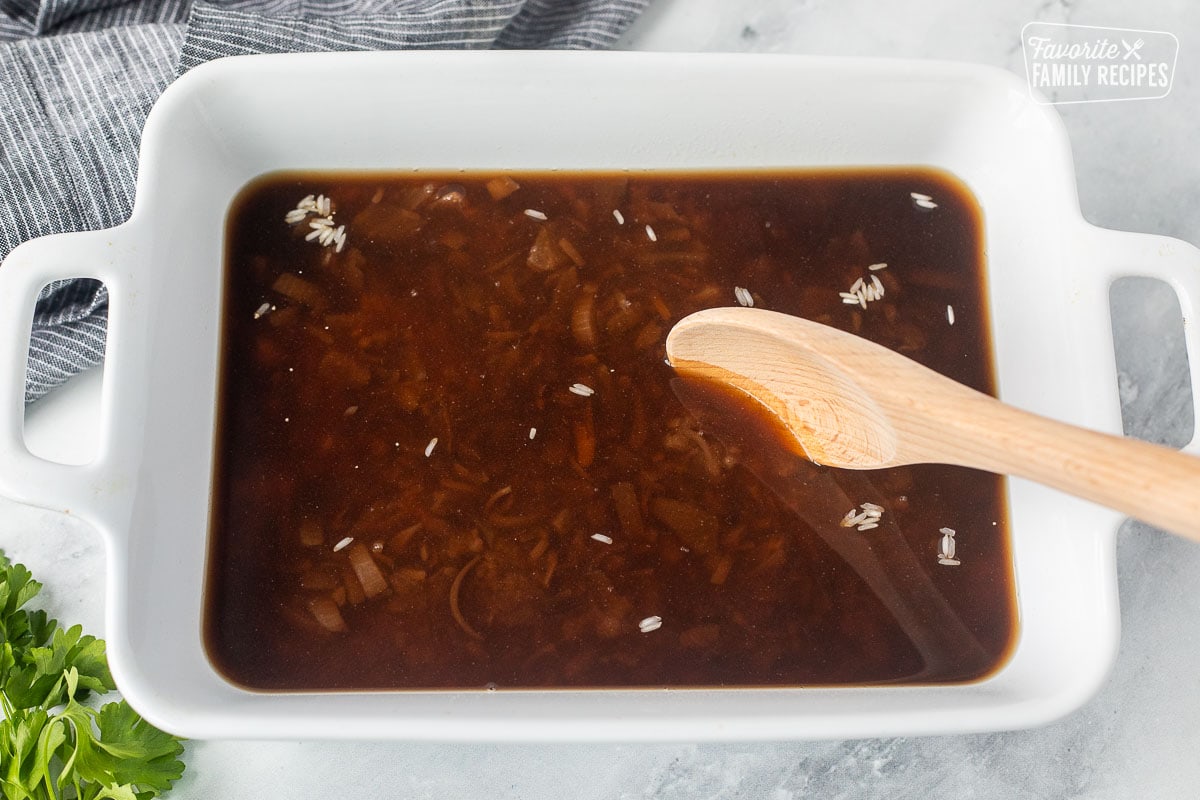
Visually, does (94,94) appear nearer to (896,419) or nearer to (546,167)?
(546,167)

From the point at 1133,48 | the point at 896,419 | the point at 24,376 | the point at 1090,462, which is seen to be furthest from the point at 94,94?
the point at 1133,48

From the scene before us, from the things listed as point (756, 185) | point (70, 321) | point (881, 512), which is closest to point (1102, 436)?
point (881, 512)

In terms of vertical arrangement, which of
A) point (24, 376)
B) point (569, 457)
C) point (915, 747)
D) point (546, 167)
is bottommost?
Answer: point (915, 747)

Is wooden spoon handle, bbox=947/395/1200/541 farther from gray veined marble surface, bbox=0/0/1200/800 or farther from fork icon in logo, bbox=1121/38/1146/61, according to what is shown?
fork icon in logo, bbox=1121/38/1146/61

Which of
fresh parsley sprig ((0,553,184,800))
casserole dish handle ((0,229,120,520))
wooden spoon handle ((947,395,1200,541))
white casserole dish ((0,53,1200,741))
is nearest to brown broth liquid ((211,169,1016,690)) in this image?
white casserole dish ((0,53,1200,741))

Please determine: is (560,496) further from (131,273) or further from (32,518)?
(32,518)

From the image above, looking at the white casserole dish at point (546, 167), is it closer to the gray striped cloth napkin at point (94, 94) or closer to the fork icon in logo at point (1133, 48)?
the gray striped cloth napkin at point (94, 94)

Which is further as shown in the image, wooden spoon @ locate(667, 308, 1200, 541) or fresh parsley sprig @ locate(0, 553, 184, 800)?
fresh parsley sprig @ locate(0, 553, 184, 800)

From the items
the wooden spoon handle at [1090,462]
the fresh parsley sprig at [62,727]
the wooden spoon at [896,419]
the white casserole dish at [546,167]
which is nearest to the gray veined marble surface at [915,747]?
the fresh parsley sprig at [62,727]
